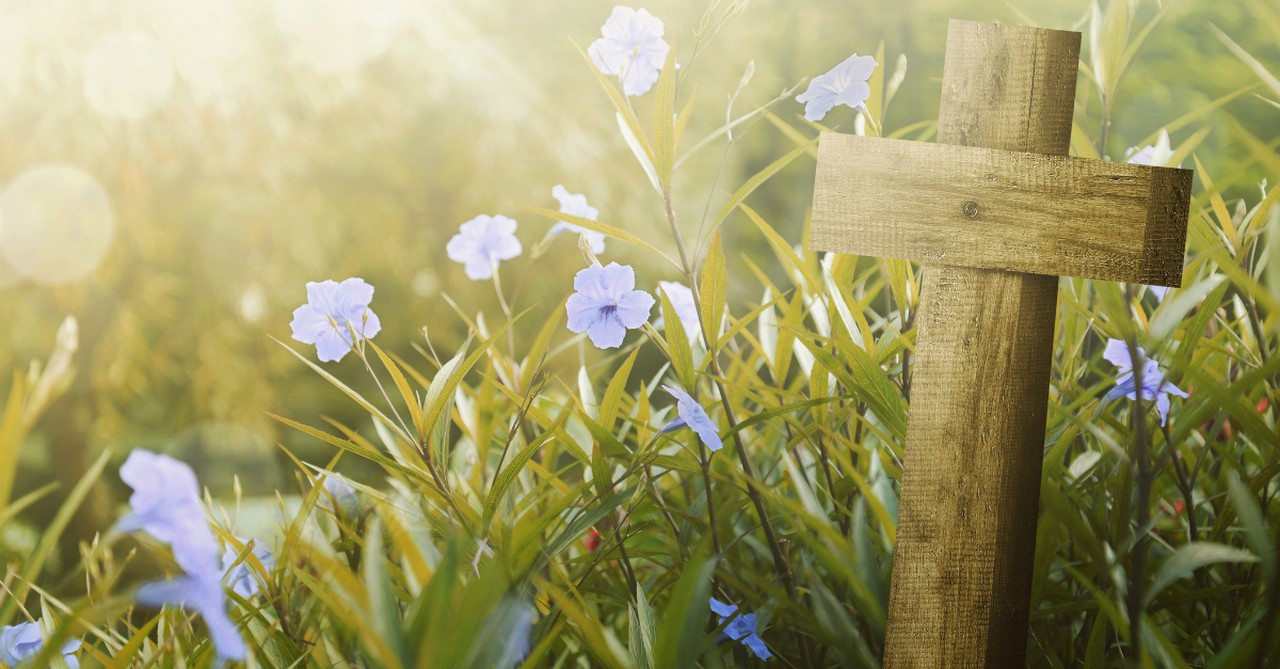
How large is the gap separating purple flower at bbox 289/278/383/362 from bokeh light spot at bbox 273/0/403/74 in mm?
3737

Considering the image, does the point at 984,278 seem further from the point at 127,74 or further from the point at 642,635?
the point at 127,74

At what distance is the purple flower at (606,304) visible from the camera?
68 cm

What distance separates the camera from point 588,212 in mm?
952

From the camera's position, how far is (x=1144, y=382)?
66 cm

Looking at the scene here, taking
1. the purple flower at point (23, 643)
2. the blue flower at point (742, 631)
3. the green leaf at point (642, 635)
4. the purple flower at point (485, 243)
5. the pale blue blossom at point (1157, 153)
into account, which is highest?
the pale blue blossom at point (1157, 153)

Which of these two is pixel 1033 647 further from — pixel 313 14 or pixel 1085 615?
pixel 313 14

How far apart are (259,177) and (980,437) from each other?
159 inches

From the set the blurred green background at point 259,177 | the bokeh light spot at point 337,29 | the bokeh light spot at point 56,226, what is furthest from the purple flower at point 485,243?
the bokeh light spot at point 337,29

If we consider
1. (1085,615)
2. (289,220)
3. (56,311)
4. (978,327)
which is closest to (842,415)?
(978,327)

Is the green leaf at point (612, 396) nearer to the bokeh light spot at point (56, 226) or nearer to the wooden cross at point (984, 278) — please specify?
the wooden cross at point (984, 278)

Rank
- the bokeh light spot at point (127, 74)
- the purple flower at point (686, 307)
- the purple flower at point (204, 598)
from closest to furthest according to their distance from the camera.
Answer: the purple flower at point (204, 598) < the purple flower at point (686, 307) < the bokeh light spot at point (127, 74)

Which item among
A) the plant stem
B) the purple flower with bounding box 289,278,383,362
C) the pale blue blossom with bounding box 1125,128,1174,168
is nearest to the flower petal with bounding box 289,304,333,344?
the purple flower with bounding box 289,278,383,362

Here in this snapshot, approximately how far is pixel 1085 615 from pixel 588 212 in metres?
0.64

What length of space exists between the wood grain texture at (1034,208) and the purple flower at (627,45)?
0.75ft
